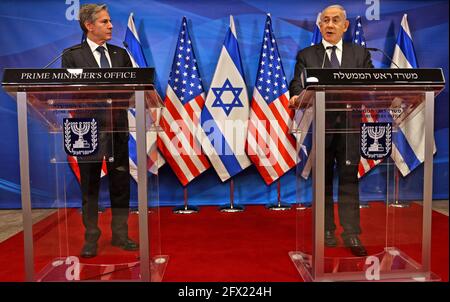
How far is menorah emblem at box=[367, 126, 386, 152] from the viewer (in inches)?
76.4

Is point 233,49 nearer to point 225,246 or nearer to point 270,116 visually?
point 270,116

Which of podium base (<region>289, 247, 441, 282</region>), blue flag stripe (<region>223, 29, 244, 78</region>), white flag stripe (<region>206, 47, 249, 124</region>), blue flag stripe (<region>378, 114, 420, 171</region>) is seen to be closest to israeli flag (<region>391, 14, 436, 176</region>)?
blue flag stripe (<region>378, 114, 420, 171</region>)

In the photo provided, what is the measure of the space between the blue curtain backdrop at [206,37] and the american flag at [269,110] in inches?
9.8

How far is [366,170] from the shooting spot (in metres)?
2.04

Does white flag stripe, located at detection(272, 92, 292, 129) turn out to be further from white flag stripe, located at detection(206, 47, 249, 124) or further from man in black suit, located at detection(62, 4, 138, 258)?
man in black suit, located at detection(62, 4, 138, 258)

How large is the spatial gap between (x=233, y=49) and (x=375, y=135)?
2355mm

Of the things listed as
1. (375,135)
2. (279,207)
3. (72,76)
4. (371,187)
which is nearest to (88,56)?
(72,76)

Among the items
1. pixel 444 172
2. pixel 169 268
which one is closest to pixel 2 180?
pixel 169 268

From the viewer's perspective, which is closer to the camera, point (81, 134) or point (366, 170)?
point (81, 134)

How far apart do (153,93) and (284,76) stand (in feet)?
7.75

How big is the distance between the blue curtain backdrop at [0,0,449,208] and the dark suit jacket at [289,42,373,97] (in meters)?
1.56

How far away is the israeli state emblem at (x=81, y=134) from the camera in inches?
72.3

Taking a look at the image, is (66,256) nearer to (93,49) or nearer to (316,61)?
(93,49)

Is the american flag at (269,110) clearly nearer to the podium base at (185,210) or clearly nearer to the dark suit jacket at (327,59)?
the podium base at (185,210)
